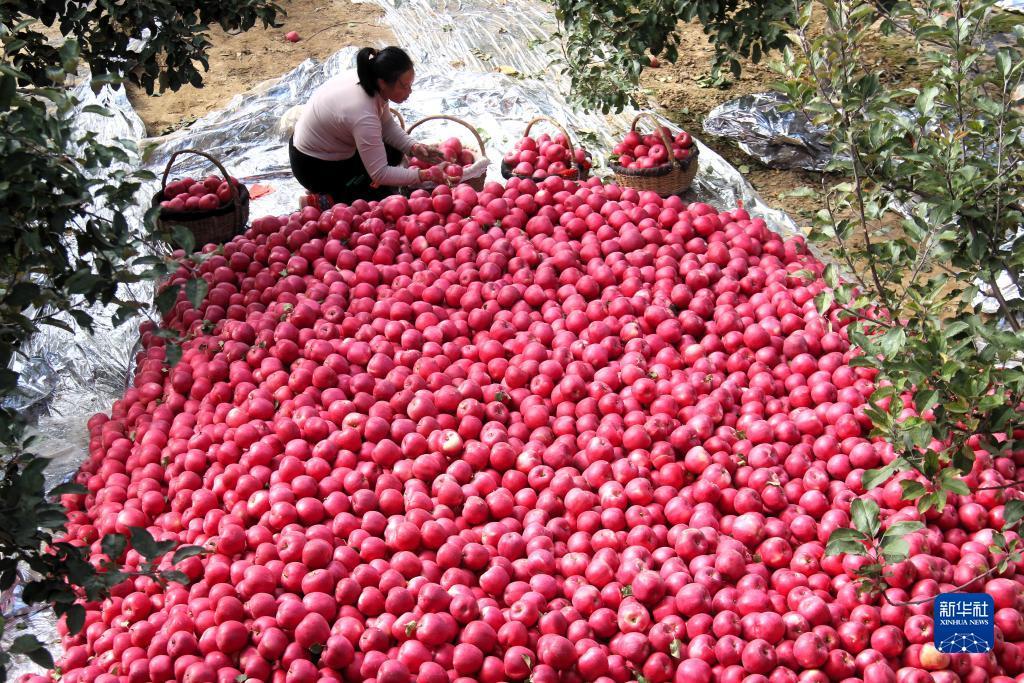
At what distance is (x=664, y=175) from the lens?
5387 mm

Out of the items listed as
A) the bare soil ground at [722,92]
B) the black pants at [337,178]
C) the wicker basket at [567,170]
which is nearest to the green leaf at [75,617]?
the wicker basket at [567,170]

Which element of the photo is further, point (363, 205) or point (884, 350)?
point (363, 205)

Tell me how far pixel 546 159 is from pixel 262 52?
15.1 ft

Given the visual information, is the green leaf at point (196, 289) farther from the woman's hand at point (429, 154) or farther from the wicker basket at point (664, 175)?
the wicker basket at point (664, 175)

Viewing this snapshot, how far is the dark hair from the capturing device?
476 cm

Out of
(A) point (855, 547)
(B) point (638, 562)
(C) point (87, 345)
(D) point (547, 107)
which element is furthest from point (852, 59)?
(D) point (547, 107)

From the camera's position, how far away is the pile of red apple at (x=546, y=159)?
16.7ft

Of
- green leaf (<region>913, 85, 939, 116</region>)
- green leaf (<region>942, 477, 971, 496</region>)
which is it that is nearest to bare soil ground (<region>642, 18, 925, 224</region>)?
green leaf (<region>913, 85, 939, 116</region>)

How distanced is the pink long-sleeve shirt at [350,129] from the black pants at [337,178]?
2.0 inches

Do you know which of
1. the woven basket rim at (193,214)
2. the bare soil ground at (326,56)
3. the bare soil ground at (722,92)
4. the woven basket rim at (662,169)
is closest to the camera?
the woven basket rim at (193,214)

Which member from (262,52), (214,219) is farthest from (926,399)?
(262,52)

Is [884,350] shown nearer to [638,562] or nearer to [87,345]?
[638,562]

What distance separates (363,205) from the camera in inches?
163

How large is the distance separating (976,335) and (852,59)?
0.84 m
